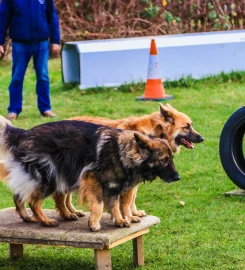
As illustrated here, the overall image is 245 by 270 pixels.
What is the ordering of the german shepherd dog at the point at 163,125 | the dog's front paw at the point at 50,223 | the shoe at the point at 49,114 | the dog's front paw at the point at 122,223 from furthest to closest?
the shoe at the point at 49,114 < the german shepherd dog at the point at 163,125 < the dog's front paw at the point at 50,223 < the dog's front paw at the point at 122,223

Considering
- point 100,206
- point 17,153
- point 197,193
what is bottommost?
point 197,193

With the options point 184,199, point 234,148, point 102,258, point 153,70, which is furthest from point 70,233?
point 153,70

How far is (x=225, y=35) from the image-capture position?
53.8 feet

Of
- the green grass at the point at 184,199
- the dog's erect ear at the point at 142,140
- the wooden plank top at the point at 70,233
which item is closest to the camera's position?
the wooden plank top at the point at 70,233

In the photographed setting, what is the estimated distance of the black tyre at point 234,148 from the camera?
→ 28.5ft

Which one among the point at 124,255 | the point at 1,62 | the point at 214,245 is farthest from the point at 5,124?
the point at 1,62

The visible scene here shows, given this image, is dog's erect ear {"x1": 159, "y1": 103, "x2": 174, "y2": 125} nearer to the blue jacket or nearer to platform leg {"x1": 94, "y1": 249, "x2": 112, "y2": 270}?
platform leg {"x1": 94, "y1": 249, "x2": 112, "y2": 270}

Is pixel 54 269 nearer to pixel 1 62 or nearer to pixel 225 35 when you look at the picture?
pixel 225 35

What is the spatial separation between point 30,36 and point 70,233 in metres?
7.17

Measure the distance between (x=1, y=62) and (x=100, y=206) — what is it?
13155mm

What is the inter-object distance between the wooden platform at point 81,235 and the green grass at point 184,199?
0.35 meters

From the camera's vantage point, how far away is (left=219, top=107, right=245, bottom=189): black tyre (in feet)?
28.5

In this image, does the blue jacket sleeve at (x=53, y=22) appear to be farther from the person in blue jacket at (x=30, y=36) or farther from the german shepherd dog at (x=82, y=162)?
the german shepherd dog at (x=82, y=162)

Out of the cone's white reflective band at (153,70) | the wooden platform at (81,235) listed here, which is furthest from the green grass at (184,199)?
the cone's white reflective band at (153,70)
